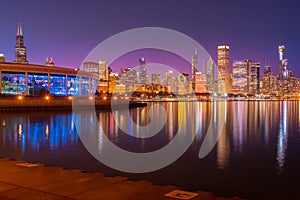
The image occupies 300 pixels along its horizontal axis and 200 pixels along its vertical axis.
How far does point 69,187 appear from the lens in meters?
8.42

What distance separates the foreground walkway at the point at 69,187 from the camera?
Result: 25.2 ft

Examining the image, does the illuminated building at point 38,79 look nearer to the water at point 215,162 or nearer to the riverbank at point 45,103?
the riverbank at point 45,103

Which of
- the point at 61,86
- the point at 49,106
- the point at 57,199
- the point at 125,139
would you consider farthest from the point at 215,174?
the point at 61,86

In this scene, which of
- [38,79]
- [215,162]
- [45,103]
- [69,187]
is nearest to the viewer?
[69,187]

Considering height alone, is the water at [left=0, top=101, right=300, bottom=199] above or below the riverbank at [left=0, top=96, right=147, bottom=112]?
below

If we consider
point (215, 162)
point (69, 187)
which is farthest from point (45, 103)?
point (69, 187)

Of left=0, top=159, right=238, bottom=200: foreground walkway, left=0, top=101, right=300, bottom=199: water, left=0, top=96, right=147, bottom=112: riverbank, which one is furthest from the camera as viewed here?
left=0, top=96, right=147, bottom=112: riverbank

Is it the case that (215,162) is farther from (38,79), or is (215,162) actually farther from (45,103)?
(38,79)

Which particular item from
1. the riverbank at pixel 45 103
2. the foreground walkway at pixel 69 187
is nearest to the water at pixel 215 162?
the foreground walkway at pixel 69 187

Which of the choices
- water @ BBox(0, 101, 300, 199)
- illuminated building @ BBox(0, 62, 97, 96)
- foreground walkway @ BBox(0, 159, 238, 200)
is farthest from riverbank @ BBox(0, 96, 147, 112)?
foreground walkway @ BBox(0, 159, 238, 200)

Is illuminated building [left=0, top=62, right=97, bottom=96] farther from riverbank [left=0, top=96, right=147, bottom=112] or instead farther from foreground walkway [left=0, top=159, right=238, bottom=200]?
foreground walkway [left=0, top=159, right=238, bottom=200]

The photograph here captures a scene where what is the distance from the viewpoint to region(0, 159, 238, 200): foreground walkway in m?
7.69

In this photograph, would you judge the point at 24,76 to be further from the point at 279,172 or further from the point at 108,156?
the point at 279,172

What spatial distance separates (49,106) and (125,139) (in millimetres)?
47668
